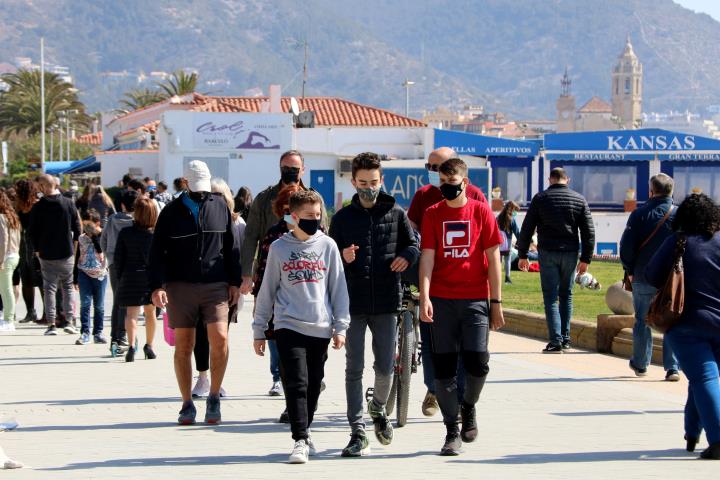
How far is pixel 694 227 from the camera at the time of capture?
29.0 ft

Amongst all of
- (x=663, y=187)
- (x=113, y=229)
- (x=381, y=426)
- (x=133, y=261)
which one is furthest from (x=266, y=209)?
(x=113, y=229)

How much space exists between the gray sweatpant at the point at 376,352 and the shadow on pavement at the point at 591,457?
0.78 m

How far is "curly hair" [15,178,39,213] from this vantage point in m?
18.4

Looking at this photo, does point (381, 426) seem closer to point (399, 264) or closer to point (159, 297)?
point (399, 264)

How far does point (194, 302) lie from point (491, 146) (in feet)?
135

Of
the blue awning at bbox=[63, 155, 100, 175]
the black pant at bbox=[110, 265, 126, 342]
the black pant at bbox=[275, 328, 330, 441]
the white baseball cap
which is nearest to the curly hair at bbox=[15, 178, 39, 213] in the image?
the black pant at bbox=[110, 265, 126, 342]

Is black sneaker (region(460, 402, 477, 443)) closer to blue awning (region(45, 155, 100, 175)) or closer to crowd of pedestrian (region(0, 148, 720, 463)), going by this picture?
crowd of pedestrian (region(0, 148, 720, 463))

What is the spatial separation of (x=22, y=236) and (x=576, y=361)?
8.30m

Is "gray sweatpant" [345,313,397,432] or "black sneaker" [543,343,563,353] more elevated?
"gray sweatpant" [345,313,397,432]

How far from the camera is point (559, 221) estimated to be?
1453 centimetres

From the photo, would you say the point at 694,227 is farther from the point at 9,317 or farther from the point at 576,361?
the point at 9,317

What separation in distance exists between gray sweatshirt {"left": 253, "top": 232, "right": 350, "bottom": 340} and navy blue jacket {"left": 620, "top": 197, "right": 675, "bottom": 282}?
439cm

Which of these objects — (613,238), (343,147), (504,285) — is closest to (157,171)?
(343,147)

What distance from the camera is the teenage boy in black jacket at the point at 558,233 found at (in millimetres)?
14539
